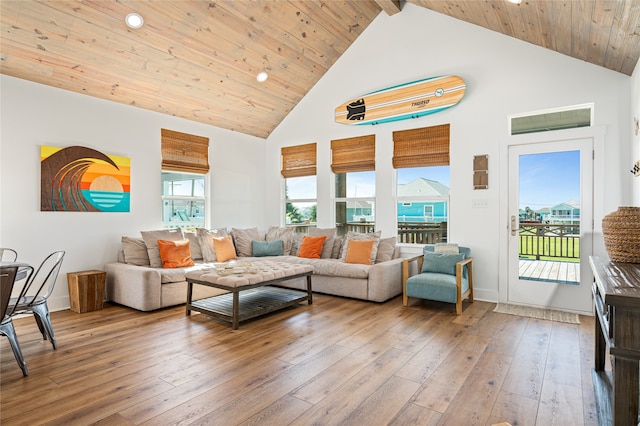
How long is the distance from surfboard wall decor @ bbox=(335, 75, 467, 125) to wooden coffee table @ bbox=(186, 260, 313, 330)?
Result: 2.64 m

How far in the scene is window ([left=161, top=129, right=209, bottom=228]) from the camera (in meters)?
5.55

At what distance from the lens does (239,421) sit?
2.01 m

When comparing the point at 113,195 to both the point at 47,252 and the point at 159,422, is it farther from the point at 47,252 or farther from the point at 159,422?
the point at 159,422

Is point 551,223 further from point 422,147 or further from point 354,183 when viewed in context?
point 354,183

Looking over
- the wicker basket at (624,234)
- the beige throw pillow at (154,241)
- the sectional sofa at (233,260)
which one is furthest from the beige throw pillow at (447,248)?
the beige throw pillow at (154,241)

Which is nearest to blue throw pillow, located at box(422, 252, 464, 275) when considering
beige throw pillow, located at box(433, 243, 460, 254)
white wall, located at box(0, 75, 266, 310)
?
beige throw pillow, located at box(433, 243, 460, 254)

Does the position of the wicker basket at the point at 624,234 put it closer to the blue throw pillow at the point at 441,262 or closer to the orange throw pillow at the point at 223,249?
the blue throw pillow at the point at 441,262

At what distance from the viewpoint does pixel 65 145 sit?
14.5ft

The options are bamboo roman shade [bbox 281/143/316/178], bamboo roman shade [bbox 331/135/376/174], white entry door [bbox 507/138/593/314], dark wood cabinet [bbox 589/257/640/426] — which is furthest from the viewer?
bamboo roman shade [bbox 281/143/316/178]

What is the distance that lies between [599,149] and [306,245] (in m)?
3.93

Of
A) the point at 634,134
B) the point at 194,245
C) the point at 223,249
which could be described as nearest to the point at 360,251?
the point at 223,249

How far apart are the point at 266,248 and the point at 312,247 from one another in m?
0.81

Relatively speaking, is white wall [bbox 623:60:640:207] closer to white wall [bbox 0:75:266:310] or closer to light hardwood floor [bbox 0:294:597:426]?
light hardwood floor [bbox 0:294:597:426]

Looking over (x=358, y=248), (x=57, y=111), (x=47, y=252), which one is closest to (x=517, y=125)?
(x=358, y=248)
